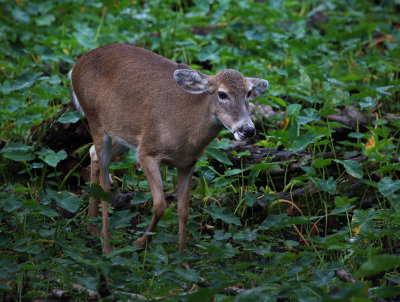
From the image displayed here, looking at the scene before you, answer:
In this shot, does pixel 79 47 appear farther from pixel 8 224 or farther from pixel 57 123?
pixel 8 224

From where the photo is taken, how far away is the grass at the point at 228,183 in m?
4.17

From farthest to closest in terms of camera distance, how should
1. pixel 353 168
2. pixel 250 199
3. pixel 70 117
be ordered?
pixel 70 117, pixel 353 168, pixel 250 199

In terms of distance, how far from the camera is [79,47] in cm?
831

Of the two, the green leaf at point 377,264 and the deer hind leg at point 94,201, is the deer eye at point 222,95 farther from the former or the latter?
the green leaf at point 377,264

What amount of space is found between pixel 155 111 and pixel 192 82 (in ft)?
1.51

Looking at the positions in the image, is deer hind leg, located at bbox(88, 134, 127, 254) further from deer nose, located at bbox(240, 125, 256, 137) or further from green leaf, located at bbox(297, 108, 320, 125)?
green leaf, located at bbox(297, 108, 320, 125)

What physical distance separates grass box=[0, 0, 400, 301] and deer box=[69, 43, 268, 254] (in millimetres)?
222

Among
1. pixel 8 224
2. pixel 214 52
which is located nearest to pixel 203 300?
pixel 8 224

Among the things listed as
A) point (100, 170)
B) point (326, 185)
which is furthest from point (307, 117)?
point (100, 170)

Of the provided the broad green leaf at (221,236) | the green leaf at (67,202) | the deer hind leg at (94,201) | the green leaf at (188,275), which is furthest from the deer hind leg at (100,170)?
the green leaf at (188,275)

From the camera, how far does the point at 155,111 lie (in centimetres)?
520

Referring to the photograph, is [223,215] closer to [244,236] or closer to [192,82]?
[244,236]

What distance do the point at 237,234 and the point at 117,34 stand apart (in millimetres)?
4522

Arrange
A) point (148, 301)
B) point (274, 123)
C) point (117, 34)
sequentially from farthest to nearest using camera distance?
point (117, 34) → point (274, 123) → point (148, 301)
